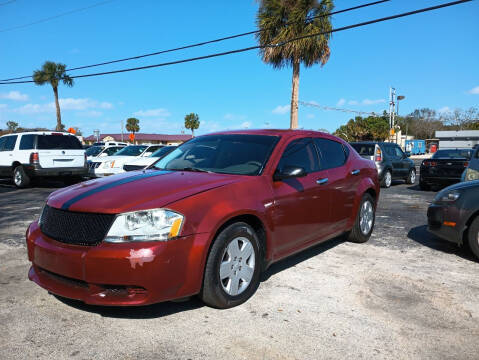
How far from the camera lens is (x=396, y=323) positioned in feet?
10.1

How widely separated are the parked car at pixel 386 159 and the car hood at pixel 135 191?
1009cm

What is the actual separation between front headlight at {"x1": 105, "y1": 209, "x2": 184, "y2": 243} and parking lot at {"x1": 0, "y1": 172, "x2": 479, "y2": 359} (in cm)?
72

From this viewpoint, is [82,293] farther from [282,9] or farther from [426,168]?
[282,9]

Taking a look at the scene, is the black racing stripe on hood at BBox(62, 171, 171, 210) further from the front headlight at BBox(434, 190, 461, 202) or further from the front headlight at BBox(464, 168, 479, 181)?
the front headlight at BBox(464, 168, 479, 181)

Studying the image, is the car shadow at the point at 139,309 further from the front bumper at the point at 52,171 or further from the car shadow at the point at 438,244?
the front bumper at the point at 52,171

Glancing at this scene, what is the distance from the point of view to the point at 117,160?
13008 millimetres

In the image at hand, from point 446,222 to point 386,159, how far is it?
8792 millimetres

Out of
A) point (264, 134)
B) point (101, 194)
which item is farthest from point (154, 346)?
point (264, 134)

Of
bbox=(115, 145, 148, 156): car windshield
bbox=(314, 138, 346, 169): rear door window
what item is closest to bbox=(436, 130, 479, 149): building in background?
bbox=(115, 145, 148, 156): car windshield

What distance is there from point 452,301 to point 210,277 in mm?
2239

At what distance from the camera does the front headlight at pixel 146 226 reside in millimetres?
2803

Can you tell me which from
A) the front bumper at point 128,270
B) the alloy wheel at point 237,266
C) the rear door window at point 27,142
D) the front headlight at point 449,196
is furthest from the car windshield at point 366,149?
the front bumper at point 128,270

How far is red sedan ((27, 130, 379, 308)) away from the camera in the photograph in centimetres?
279

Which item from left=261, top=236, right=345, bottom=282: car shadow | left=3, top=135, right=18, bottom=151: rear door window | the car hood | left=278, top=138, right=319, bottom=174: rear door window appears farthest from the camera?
left=3, top=135, right=18, bottom=151: rear door window
